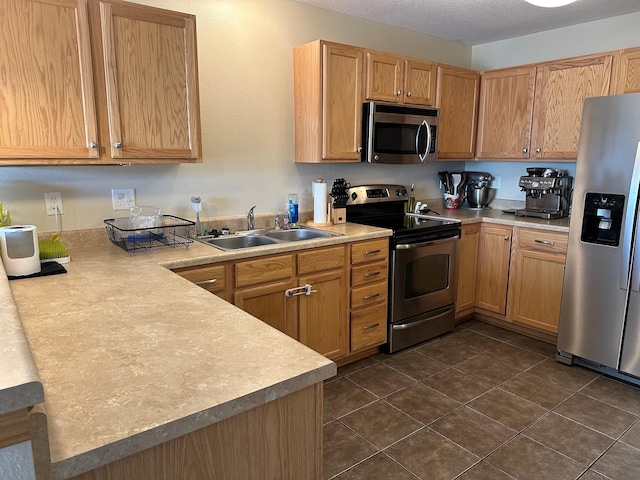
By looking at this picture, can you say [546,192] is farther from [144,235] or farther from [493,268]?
[144,235]

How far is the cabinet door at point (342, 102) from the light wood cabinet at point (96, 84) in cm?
95

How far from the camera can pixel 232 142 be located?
2.96m

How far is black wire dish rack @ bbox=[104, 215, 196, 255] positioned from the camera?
2.37m

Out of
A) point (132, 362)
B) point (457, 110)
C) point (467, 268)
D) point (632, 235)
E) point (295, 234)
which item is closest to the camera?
point (132, 362)

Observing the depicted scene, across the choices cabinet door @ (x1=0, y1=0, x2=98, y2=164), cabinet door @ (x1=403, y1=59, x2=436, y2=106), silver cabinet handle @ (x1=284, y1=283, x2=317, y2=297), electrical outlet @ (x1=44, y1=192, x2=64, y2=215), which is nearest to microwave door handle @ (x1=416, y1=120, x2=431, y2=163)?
cabinet door @ (x1=403, y1=59, x2=436, y2=106)

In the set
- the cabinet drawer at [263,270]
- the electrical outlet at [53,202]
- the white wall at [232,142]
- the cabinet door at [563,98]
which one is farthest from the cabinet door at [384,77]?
the electrical outlet at [53,202]

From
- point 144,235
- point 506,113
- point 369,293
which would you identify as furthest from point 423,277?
point 144,235

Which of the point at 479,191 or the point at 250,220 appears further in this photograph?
the point at 479,191

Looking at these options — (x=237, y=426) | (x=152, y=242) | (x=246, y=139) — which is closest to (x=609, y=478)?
(x=237, y=426)

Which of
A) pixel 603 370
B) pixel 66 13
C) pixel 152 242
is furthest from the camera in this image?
pixel 603 370

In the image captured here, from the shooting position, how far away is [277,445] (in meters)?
1.05

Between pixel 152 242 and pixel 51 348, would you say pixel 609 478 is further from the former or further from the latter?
pixel 152 242

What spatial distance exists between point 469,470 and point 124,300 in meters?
1.69

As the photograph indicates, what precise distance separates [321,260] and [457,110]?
6.71ft
